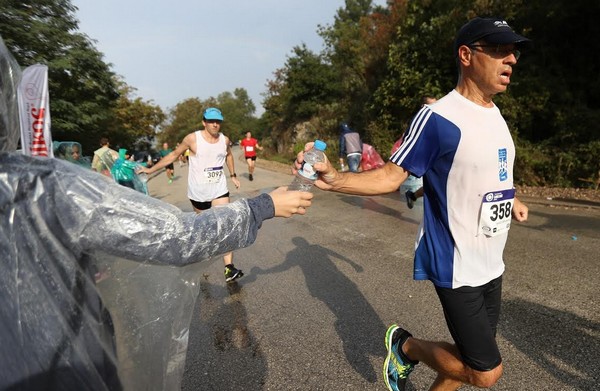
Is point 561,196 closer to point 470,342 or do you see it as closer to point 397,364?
point 397,364

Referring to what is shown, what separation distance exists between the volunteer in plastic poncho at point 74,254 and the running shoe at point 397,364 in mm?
1503

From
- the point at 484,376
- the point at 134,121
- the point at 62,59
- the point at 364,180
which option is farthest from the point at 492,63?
the point at 134,121

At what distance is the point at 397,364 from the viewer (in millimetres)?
2311

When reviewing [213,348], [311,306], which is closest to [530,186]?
[311,306]

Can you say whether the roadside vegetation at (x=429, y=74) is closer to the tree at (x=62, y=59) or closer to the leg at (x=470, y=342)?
the tree at (x=62, y=59)

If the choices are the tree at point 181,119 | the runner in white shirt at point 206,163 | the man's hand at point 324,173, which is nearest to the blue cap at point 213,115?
the runner in white shirt at point 206,163

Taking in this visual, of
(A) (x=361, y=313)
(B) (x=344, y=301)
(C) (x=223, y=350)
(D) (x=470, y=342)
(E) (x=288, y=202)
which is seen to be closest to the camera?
(E) (x=288, y=202)

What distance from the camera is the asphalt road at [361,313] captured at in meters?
2.71

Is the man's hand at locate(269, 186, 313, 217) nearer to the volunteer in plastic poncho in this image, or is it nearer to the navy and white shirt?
the volunteer in plastic poncho

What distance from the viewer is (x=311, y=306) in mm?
3832

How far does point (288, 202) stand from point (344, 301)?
2.55 m

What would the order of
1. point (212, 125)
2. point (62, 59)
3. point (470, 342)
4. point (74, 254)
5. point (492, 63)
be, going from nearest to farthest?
point (74, 254), point (470, 342), point (492, 63), point (212, 125), point (62, 59)

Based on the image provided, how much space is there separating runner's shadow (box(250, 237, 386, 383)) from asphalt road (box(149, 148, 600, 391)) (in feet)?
0.04

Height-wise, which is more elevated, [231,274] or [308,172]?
[308,172]
